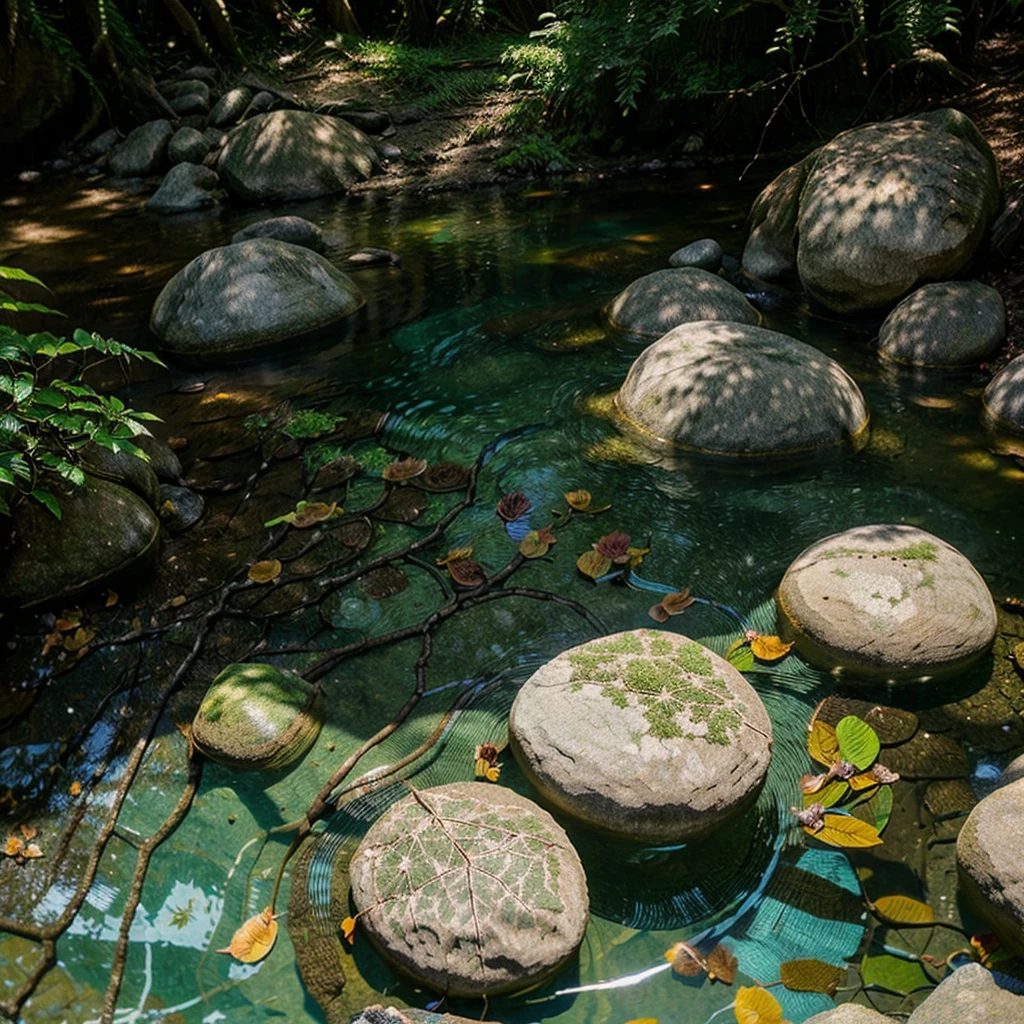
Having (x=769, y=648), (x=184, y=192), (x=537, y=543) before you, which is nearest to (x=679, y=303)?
(x=537, y=543)

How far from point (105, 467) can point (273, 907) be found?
3.01 m

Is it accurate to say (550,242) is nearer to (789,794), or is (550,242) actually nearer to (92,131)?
(789,794)

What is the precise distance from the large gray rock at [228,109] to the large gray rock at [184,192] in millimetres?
2073

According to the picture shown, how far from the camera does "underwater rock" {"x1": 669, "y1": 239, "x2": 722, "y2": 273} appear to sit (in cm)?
862

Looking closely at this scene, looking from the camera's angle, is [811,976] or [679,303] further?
[679,303]

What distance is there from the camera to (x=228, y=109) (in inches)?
570

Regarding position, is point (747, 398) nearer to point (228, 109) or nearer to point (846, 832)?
point (846, 832)

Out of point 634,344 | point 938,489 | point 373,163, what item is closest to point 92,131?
point 373,163

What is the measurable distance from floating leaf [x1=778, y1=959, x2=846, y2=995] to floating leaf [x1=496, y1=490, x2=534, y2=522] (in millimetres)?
2984

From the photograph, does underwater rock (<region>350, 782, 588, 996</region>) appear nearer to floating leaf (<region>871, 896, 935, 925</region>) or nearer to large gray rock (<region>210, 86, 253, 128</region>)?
floating leaf (<region>871, 896, 935, 925</region>)

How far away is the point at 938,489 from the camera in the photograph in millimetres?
5328

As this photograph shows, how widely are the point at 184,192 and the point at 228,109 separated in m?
2.92

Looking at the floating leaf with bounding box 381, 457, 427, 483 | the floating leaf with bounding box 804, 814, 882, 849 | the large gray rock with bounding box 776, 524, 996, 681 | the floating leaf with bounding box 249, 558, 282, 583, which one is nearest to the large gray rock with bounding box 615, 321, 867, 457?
the large gray rock with bounding box 776, 524, 996, 681

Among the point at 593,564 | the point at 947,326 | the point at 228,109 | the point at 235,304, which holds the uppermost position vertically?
the point at 228,109
